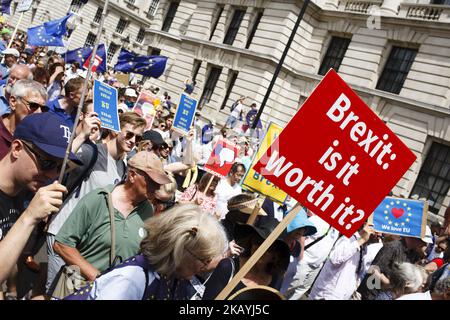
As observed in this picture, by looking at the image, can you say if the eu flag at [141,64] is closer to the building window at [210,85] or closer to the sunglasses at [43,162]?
the sunglasses at [43,162]

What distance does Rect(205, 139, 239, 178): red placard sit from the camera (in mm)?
6519

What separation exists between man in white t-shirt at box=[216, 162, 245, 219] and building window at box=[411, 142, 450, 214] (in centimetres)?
1396

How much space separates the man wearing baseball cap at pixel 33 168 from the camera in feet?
6.94

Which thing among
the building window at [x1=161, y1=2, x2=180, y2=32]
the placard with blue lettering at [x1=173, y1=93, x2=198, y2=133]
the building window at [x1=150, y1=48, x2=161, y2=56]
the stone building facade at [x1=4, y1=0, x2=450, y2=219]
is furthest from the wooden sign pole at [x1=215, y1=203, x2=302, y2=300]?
the building window at [x1=161, y1=2, x2=180, y2=32]

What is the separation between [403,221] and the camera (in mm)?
6188

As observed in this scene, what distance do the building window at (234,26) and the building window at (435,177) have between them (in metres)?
14.8

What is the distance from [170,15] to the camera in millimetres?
35312

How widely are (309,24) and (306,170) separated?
2394cm

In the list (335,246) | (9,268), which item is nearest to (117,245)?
(9,268)

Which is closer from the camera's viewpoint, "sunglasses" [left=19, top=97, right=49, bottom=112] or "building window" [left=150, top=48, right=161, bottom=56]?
"sunglasses" [left=19, top=97, right=49, bottom=112]

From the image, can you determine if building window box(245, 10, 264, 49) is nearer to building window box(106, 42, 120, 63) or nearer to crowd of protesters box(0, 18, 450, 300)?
crowd of protesters box(0, 18, 450, 300)

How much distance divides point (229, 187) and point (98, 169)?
2650mm

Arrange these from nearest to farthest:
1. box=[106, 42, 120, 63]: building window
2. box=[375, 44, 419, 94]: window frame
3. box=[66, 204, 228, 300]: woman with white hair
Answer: box=[66, 204, 228, 300]: woman with white hair
box=[375, 44, 419, 94]: window frame
box=[106, 42, 120, 63]: building window

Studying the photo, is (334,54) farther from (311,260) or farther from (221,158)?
(311,260)
